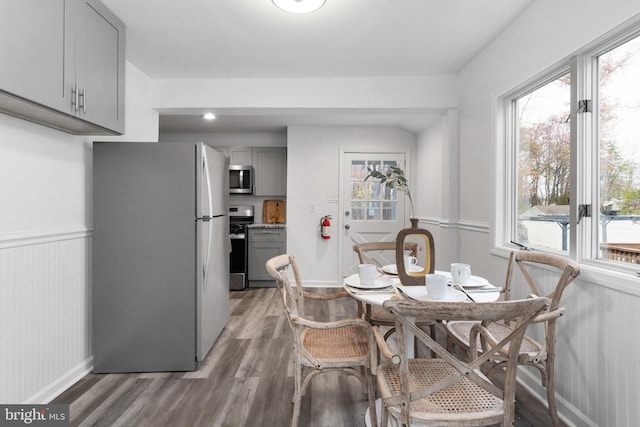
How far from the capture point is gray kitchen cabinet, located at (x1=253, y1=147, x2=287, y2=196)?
5.17 m

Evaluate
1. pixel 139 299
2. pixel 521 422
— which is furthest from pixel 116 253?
pixel 521 422

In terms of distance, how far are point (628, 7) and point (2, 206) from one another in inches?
124

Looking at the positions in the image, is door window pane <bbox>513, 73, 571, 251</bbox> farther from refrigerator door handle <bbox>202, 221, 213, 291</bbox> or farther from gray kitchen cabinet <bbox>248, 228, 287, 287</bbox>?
gray kitchen cabinet <bbox>248, 228, 287, 287</bbox>

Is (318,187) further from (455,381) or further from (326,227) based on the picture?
(455,381)

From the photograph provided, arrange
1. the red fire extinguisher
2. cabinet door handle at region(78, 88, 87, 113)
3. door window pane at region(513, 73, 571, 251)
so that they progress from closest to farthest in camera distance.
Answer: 1. cabinet door handle at region(78, 88, 87, 113)
2. door window pane at region(513, 73, 571, 251)
3. the red fire extinguisher

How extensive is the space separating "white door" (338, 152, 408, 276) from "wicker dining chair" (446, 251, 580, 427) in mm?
2823

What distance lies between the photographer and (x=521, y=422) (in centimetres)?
179

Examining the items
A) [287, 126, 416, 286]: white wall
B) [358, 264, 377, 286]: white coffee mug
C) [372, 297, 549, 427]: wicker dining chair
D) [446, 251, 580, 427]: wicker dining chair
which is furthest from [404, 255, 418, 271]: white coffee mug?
[287, 126, 416, 286]: white wall

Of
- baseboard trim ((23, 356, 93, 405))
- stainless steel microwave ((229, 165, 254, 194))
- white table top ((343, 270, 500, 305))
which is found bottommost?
baseboard trim ((23, 356, 93, 405))

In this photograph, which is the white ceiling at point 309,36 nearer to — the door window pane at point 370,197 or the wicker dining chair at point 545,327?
the wicker dining chair at point 545,327

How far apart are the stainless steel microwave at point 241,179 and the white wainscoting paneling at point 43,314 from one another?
282cm

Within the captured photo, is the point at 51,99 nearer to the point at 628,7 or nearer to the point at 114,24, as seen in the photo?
the point at 114,24

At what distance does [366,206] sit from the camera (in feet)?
16.2

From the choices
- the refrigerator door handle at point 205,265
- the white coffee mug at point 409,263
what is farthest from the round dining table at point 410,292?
the refrigerator door handle at point 205,265
